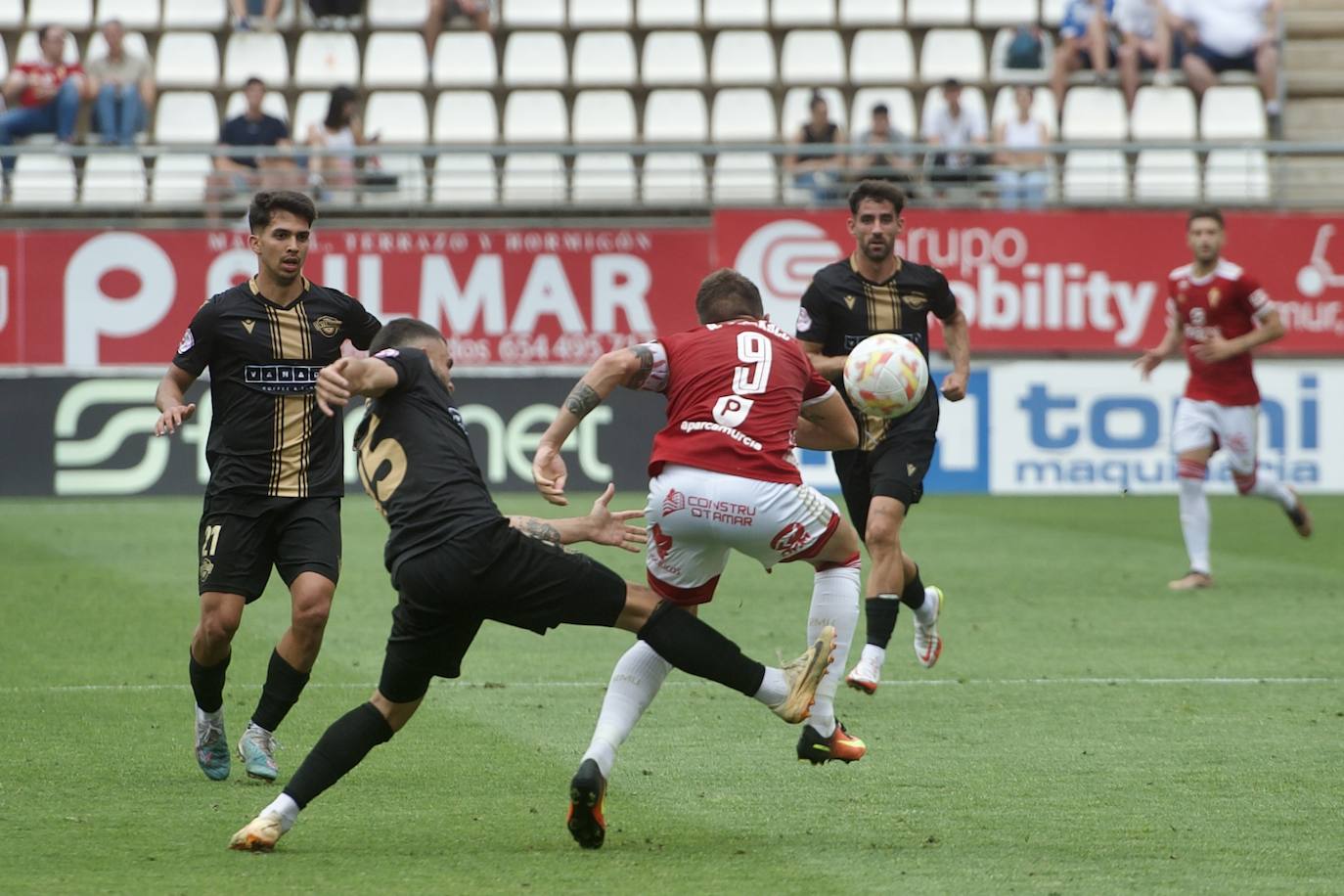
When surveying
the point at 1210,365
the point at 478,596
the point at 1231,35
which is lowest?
the point at 478,596

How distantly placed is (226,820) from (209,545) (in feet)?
3.90

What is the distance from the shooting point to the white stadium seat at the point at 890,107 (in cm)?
2352

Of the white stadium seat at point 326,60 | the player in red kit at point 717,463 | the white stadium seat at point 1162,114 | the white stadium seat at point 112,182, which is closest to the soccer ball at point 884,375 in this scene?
the player in red kit at point 717,463

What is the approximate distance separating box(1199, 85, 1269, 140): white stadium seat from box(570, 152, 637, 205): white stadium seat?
6.62 meters

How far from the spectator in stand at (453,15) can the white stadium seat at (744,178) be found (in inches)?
141

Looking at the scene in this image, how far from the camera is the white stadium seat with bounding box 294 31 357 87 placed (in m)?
24.0

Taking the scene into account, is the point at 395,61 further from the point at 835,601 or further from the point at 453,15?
the point at 835,601

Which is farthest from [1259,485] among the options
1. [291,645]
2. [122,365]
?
[122,365]

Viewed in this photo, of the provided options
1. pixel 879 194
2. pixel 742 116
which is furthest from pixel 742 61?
pixel 879 194

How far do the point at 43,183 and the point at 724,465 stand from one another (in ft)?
56.0

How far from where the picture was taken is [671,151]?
68.7 feet

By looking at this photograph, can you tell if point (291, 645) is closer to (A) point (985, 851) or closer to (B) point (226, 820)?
(B) point (226, 820)

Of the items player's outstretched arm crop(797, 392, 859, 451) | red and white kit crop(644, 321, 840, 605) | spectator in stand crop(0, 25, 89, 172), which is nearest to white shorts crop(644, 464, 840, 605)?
red and white kit crop(644, 321, 840, 605)

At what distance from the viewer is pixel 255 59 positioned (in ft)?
79.2
